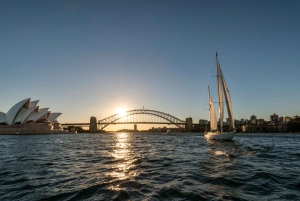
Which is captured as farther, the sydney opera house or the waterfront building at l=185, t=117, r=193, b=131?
the waterfront building at l=185, t=117, r=193, b=131

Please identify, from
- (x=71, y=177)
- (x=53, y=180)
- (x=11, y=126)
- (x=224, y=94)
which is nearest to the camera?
(x=53, y=180)

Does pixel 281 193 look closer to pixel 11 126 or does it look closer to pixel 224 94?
pixel 224 94

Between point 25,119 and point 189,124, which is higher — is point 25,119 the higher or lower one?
the higher one

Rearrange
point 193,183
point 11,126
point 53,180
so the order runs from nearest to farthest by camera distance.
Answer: point 193,183, point 53,180, point 11,126

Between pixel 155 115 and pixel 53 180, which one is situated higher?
pixel 155 115

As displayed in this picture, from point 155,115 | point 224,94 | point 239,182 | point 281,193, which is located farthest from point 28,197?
point 155,115

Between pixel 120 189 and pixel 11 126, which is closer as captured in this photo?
pixel 120 189

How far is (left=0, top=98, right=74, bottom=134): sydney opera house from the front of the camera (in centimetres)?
8975

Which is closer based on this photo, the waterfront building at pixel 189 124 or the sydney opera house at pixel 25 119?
the sydney opera house at pixel 25 119

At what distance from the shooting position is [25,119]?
304ft

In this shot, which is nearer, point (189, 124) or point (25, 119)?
point (25, 119)

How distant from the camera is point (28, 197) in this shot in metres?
5.86

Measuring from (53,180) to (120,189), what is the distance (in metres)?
3.18

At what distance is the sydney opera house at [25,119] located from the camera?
8975 centimetres
